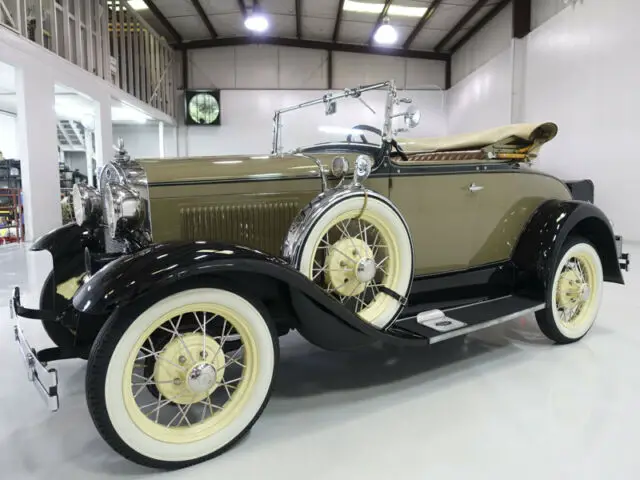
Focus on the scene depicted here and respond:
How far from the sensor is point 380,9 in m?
12.9

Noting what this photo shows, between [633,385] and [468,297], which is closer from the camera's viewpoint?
[633,385]

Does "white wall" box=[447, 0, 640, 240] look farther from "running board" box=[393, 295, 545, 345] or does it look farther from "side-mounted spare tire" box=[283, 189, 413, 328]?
"side-mounted spare tire" box=[283, 189, 413, 328]

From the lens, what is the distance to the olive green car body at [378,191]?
7.49ft

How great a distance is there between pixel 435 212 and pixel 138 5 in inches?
546

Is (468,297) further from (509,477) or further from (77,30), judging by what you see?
(77,30)

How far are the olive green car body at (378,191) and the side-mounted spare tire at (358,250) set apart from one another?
0.85ft

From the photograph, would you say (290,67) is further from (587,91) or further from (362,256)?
(362,256)

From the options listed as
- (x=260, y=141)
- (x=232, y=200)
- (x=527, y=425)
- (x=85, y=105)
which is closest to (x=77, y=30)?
(x=85, y=105)

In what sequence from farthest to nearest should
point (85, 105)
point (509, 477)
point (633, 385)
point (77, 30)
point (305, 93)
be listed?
1. point (305, 93)
2. point (85, 105)
3. point (77, 30)
4. point (633, 385)
5. point (509, 477)

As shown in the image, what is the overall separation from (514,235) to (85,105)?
42.2 ft

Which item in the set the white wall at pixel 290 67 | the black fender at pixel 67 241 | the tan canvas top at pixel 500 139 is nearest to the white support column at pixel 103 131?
the white wall at pixel 290 67

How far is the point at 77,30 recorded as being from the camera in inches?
411

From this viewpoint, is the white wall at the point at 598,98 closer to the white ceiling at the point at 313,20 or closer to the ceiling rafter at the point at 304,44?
the white ceiling at the point at 313,20

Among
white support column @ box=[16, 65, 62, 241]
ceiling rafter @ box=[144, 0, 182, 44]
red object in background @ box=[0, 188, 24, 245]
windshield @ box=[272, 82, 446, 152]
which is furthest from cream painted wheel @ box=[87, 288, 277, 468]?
windshield @ box=[272, 82, 446, 152]
